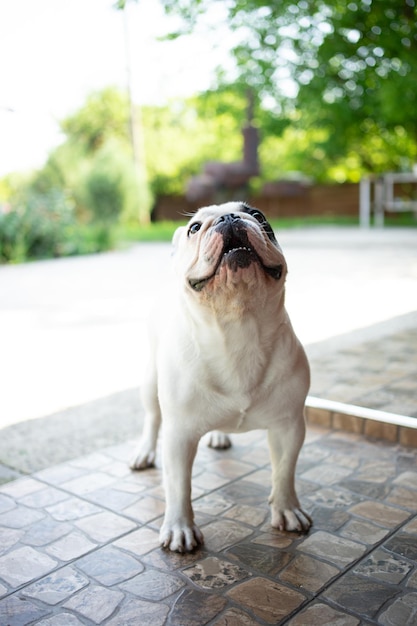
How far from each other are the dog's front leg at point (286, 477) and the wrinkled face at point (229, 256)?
0.68 m

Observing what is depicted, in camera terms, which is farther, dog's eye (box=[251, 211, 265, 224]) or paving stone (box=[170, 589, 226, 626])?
dog's eye (box=[251, 211, 265, 224])

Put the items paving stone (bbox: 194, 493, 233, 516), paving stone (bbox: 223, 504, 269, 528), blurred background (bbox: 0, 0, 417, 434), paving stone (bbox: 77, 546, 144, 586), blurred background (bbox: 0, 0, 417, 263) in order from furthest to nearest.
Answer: blurred background (bbox: 0, 0, 417, 263), blurred background (bbox: 0, 0, 417, 434), paving stone (bbox: 194, 493, 233, 516), paving stone (bbox: 223, 504, 269, 528), paving stone (bbox: 77, 546, 144, 586)

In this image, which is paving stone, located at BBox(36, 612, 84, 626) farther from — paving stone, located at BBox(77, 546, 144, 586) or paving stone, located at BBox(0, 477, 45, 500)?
paving stone, located at BBox(0, 477, 45, 500)

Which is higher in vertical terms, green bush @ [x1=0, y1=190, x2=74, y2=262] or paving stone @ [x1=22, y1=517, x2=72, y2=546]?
green bush @ [x1=0, y1=190, x2=74, y2=262]

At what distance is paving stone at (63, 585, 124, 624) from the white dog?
1.16 ft

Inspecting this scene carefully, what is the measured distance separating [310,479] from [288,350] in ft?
3.18

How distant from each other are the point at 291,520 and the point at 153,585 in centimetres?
69

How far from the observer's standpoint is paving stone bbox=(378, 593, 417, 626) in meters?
2.10

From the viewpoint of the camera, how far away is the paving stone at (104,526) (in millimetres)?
2746

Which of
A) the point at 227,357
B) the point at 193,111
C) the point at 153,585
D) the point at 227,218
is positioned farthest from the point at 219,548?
the point at 193,111

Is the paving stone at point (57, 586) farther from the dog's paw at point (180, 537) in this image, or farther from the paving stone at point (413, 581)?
the paving stone at point (413, 581)

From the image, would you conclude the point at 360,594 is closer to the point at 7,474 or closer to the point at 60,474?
the point at 60,474

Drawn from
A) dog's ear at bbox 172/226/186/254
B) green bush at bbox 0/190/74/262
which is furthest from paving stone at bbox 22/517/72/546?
green bush at bbox 0/190/74/262

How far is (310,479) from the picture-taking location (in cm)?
324
